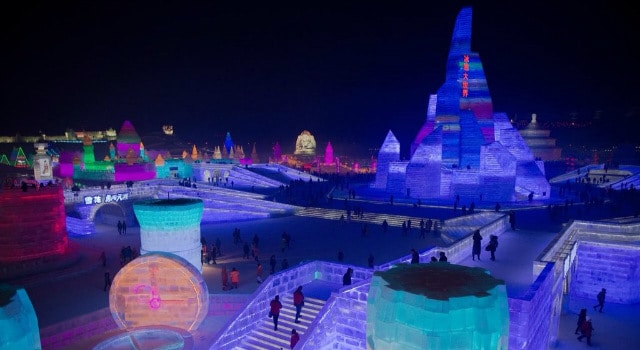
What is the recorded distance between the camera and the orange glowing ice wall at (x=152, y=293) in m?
11.4

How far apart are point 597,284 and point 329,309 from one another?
40.1 feet

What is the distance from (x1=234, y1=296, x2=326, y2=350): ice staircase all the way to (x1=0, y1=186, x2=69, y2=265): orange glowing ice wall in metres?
11.6

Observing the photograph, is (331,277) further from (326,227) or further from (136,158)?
(136,158)

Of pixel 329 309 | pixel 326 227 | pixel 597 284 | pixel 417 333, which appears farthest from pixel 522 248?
pixel 417 333

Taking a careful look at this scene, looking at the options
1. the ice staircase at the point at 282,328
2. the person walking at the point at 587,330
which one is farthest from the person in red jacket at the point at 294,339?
the person walking at the point at 587,330

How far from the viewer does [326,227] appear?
920 inches

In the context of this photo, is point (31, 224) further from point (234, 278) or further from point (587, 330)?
point (587, 330)

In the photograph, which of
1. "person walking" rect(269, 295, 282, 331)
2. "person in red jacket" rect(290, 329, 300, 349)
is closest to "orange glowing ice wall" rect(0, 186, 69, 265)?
"person walking" rect(269, 295, 282, 331)

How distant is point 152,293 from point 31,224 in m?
9.91

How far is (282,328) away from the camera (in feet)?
37.6

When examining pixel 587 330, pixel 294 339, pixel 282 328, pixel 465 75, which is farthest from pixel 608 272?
pixel 465 75

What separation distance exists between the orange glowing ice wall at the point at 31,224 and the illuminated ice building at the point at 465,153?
2101 centimetres

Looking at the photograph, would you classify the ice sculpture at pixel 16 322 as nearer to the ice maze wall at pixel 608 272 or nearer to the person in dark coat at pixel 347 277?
the person in dark coat at pixel 347 277

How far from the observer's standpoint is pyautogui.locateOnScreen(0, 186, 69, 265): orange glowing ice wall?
1728 centimetres
